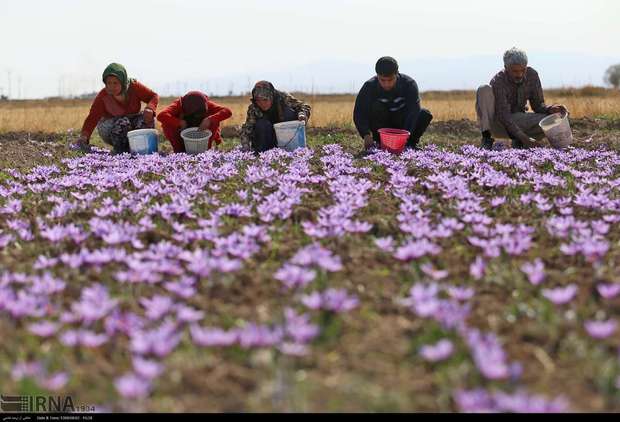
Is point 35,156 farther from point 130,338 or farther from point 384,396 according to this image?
point 384,396

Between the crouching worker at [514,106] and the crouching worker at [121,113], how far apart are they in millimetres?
4458

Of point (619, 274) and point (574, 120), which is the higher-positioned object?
point (574, 120)

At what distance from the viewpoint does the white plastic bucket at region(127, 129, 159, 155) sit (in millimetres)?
8242

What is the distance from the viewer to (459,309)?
2318 mm

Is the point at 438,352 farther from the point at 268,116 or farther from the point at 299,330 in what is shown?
the point at 268,116

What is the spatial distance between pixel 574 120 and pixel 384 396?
12.2 m

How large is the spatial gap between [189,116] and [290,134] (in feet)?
5.63

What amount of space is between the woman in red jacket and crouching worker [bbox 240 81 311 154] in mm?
375

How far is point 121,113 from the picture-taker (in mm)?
9008

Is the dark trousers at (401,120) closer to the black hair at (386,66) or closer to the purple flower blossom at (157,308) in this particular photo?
the black hair at (386,66)

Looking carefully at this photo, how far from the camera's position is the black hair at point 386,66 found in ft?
24.8

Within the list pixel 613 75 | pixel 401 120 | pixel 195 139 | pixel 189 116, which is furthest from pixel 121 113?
pixel 613 75

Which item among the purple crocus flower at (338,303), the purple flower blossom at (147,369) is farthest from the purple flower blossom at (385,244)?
the purple flower blossom at (147,369)
